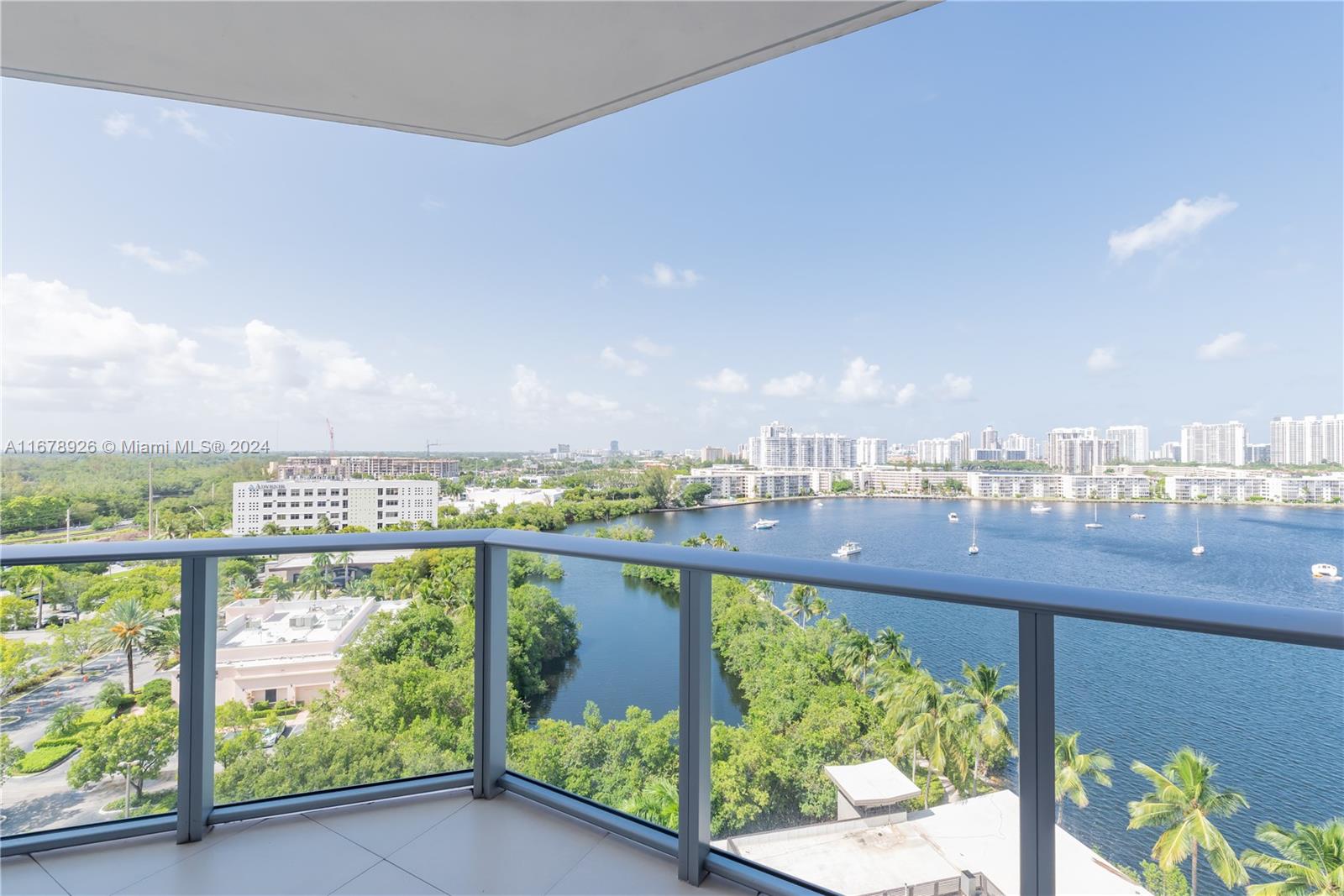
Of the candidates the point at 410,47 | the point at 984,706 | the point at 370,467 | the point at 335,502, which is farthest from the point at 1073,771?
the point at 370,467

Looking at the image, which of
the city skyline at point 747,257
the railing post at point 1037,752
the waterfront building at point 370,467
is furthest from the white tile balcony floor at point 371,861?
the city skyline at point 747,257

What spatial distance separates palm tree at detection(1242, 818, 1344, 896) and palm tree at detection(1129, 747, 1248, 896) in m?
0.04

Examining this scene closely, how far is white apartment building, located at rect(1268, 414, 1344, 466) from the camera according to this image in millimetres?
5652

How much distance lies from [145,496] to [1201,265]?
19535 mm

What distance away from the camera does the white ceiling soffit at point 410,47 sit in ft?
4.98

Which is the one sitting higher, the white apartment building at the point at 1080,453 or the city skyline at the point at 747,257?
the city skyline at the point at 747,257

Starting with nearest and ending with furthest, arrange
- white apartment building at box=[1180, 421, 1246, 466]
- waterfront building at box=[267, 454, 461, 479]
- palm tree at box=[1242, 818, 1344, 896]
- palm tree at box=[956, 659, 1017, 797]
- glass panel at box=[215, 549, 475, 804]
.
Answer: palm tree at box=[1242, 818, 1344, 896] < palm tree at box=[956, 659, 1017, 797] < glass panel at box=[215, 549, 475, 804] < white apartment building at box=[1180, 421, 1246, 466] < waterfront building at box=[267, 454, 461, 479]

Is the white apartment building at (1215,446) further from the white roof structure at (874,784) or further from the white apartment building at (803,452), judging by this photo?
the white roof structure at (874,784)

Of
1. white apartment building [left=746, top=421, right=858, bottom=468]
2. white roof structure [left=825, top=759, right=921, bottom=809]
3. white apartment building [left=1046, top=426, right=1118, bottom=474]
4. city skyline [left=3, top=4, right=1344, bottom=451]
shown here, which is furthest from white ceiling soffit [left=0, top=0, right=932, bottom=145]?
white apartment building [left=1046, top=426, right=1118, bottom=474]

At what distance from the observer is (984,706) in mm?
1311

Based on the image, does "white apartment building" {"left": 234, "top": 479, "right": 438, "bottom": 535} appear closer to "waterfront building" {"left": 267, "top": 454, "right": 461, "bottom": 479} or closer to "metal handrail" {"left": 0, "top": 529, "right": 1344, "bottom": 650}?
"waterfront building" {"left": 267, "top": 454, "right": 461, "bottom": 479}

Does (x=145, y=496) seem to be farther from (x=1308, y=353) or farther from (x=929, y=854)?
(x=1308, y=353)

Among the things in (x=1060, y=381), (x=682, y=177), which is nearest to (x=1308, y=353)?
(x=1060, y=381)

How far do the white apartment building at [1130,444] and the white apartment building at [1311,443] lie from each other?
1.57 meters
